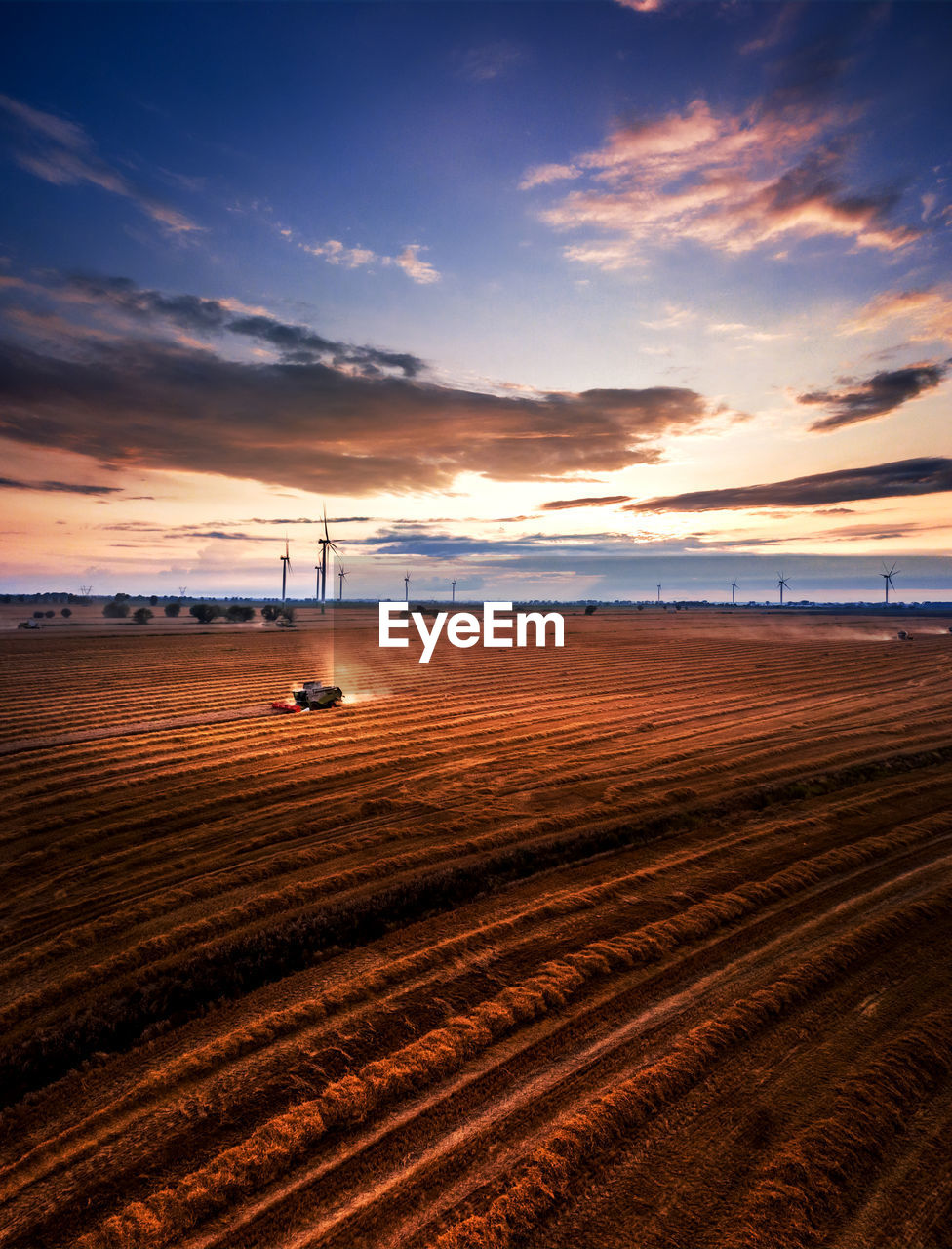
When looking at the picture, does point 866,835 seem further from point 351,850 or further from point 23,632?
point 23,632

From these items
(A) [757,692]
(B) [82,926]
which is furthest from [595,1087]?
(A) [757,692]

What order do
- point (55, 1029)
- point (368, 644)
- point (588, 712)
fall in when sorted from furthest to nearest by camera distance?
1. point (368, 644)
2. point (588, 712)
3. point (55, 1029)

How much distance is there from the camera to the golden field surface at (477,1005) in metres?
5.28

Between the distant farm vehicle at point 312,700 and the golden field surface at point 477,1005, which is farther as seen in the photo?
the distant farm vehicle at point 312,700

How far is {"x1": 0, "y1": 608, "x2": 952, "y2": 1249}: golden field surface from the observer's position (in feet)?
17.3

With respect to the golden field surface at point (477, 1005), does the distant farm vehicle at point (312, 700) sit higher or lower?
higher

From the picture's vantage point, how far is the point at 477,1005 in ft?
24.9

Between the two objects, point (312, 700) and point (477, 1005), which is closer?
point (477, 1005)

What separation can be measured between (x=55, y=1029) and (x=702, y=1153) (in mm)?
7560

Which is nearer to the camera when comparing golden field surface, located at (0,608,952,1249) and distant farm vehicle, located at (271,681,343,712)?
golden field surface, located at (0,608,952,1249)

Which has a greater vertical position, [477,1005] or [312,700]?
[312,700]

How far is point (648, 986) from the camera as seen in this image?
7969mm

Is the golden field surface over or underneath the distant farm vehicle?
underneath

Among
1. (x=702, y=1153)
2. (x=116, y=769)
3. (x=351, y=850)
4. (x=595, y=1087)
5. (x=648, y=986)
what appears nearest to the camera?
(x=702, y=1153)
